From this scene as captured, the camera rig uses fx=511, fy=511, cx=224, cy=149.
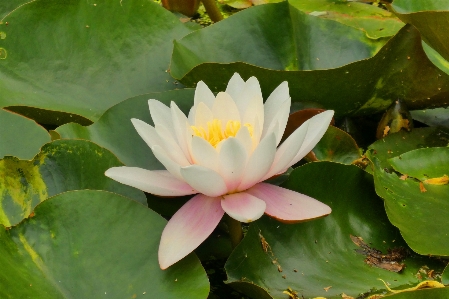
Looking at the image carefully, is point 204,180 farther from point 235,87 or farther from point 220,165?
point 235,87

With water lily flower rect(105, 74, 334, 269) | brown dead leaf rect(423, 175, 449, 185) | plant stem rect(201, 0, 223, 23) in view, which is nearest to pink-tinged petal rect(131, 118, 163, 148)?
water lily flower rect(105, 74, 334, 269)

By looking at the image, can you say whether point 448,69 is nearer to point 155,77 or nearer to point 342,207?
point 342,207

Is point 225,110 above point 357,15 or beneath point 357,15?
above

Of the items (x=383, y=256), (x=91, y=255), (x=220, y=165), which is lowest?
(x=383, y=256)

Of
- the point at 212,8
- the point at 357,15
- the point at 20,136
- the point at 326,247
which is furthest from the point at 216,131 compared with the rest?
the point at 357,15

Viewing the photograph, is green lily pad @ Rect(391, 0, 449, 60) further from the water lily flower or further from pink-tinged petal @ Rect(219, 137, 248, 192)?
pink-tinged petal @ Rect(219, 137, 248, 192)

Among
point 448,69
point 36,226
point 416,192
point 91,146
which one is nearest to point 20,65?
point 91,146

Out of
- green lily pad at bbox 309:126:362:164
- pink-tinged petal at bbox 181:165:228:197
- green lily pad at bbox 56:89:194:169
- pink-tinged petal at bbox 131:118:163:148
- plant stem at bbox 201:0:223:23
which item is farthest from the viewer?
plant stem at bbox 201:0:223:23
